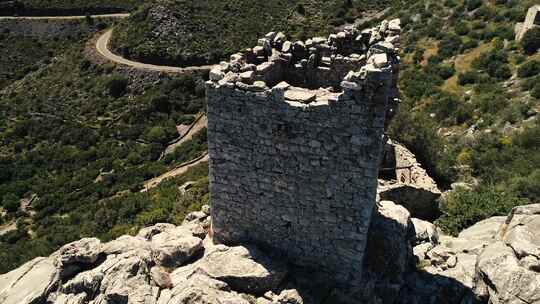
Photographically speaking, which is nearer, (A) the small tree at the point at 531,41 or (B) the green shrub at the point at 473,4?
(A) the small tree at the point at 531,41

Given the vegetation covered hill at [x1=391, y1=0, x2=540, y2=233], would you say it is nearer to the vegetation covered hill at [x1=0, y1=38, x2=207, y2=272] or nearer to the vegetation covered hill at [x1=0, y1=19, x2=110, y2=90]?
the vegetation covered hill at [x1=0, y1=38, x2=207, y2=272]

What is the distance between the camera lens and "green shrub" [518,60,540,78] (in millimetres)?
27228

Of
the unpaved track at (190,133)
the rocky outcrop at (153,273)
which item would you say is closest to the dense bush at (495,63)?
the unpaved track at (190,133)

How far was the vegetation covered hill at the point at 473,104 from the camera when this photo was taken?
57.6 ft

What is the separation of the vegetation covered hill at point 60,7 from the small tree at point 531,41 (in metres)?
56.2

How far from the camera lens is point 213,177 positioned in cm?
1049

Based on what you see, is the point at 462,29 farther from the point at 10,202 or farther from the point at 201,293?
the point at 10,202

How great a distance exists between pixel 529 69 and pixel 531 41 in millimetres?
3401

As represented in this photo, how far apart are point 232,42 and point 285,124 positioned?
43788 millimetres

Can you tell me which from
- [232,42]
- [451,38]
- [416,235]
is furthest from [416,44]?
[416,235]

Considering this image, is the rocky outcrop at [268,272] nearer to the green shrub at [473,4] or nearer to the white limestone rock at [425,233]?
the white limestone rock at [425,233]

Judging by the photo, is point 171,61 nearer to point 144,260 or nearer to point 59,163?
point 59,163

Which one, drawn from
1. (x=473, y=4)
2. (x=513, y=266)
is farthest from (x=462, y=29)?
(x=513, y=266)

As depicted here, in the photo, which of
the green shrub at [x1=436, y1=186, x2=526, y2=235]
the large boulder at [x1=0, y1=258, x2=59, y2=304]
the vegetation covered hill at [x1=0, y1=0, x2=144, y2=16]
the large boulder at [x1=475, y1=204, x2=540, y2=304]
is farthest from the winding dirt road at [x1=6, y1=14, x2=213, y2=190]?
the large boulder at [x1=475, y1=204, x2=540, y2=304]
